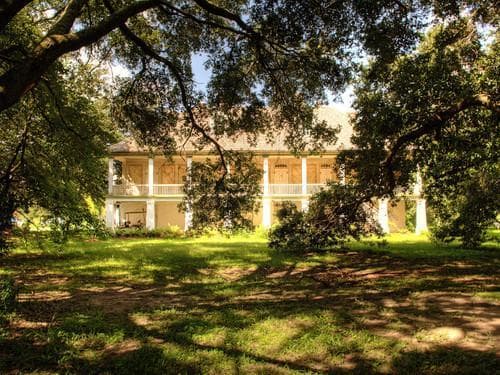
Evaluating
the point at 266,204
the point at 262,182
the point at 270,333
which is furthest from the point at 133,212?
the point at 270,333

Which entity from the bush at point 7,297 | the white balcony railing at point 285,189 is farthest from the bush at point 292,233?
the white balcony railing at point 285,189

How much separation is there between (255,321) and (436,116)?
5.45 m

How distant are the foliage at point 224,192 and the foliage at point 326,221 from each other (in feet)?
4.73

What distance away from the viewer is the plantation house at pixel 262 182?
90.4 feet

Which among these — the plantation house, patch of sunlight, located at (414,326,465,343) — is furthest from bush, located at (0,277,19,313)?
the plantation house

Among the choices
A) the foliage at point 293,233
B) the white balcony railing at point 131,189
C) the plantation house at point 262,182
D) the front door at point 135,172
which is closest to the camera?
the foliage at point 293,233

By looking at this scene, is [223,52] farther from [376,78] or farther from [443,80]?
[443,80]

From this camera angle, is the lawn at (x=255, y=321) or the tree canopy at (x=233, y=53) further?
the tree canopy at (x=233, y=53)

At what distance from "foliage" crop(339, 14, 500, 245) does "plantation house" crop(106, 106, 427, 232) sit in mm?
13955

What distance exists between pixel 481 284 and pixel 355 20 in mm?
5862

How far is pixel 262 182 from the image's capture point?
2928cm

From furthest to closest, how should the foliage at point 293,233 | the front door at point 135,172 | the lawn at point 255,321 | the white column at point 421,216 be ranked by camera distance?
the front door at point 135,172, the white column at point 421,216, the foliage at point 293,233, the lawn at point 255,321

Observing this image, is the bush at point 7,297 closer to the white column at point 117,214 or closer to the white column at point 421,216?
the white column at point 117,214

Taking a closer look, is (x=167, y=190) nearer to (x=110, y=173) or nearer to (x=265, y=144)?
(x=110, y=173)
